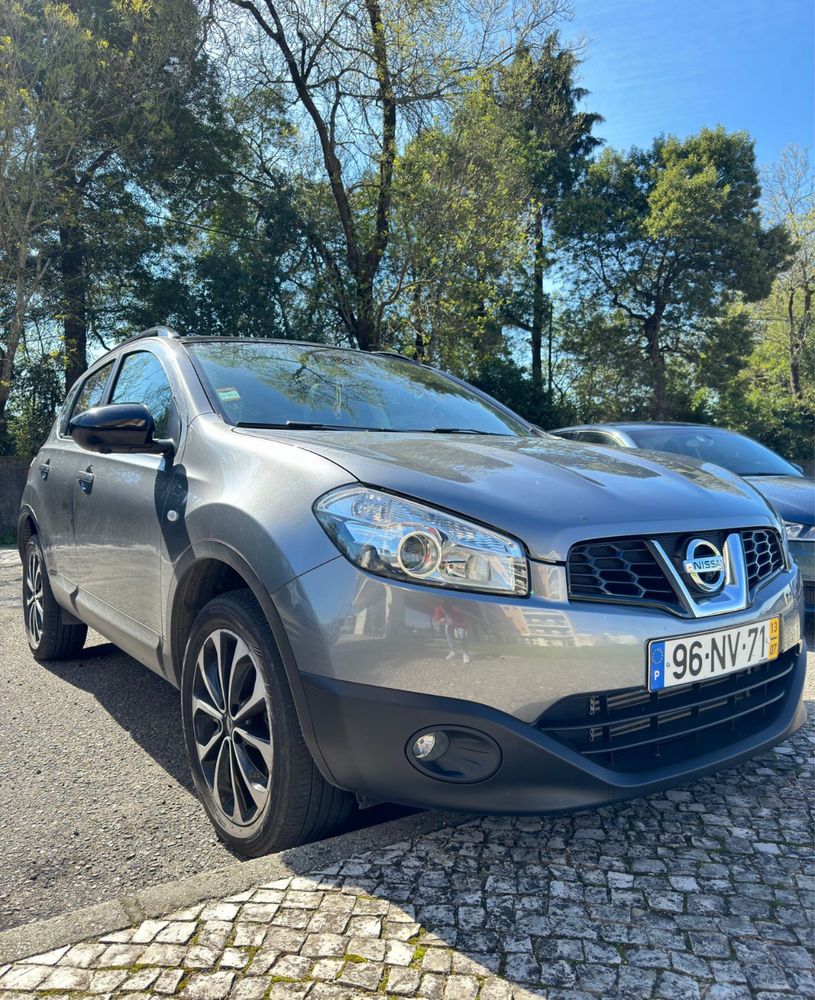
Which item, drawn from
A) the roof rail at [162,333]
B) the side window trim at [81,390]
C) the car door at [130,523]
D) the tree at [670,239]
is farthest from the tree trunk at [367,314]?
the car door at [130,523]

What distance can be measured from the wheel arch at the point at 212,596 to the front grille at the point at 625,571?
75 centimetres

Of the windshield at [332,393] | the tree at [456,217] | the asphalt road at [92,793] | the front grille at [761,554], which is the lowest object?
the asphalt road at [92,793]

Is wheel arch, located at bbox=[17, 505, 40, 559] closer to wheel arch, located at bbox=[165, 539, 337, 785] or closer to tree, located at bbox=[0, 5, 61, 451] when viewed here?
wheel arch, located at bbox=[165, 539, 337, 785]

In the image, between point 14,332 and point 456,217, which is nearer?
point 14,332

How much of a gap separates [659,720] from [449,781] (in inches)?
22.6

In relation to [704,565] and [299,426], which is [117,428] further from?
[704,565]

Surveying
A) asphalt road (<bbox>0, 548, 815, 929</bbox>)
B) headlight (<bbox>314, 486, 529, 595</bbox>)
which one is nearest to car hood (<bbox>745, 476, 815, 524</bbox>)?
asphalt road (<bbox>0, 548, 815, 929</bbox>)

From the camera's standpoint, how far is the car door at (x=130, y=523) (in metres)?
2.77

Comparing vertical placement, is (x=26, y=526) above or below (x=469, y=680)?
below

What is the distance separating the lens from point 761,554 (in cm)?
237

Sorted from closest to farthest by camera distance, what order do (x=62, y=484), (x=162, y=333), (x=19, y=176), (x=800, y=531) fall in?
(x=162, y=333) < (x=62, y=484) < (x=800, y=531) < (x=19, y=176)

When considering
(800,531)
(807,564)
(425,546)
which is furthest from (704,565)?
(800,531)

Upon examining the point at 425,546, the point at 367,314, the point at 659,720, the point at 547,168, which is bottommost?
the point at 659,720

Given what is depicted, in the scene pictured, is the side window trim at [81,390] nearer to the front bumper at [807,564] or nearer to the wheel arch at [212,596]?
the wheel arch at [212,596]
